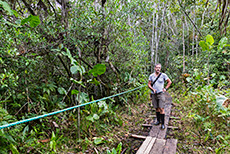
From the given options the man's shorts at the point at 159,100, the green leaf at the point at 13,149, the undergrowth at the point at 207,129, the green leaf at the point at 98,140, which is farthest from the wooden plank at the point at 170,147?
the green leaf at the point at 13,149

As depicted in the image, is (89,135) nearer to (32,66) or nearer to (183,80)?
(32,66)

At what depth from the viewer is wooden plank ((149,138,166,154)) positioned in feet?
9.50

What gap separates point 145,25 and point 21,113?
30.7ft

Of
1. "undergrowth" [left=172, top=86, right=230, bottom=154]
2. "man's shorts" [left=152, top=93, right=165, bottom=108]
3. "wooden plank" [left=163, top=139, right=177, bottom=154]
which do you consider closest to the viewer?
"wooden plank" [left=163, top=139, right=177, bottom=154]

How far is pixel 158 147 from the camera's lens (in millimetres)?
3031

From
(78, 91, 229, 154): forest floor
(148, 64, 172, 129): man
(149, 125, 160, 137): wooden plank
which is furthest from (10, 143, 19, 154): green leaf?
(148, 64, 172, 129): man

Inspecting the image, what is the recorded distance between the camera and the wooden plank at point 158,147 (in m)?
2.89

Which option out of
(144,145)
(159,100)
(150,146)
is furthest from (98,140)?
(159,100)

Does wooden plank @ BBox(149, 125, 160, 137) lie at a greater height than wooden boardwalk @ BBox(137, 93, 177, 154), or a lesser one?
lesser

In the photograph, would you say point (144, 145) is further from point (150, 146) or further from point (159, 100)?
point (159, 100)

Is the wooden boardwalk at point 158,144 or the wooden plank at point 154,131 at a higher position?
the wooden boardwalk at point 158,144

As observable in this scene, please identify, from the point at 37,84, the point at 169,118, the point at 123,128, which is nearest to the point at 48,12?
the point at 37,84

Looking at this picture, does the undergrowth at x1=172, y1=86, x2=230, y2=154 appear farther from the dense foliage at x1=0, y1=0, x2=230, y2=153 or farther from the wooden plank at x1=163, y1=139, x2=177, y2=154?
the wooden plank at x1=163, y1=139, x2=177, y2=154

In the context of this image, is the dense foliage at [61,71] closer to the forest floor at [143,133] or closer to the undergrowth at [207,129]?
the undergrowth at [207,129]
